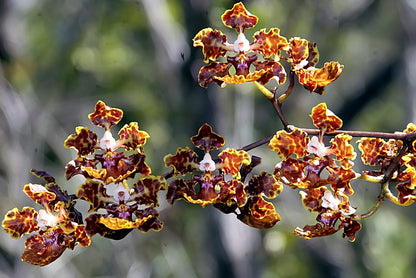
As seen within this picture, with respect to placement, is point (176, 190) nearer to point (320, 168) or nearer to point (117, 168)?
point (117, 168)

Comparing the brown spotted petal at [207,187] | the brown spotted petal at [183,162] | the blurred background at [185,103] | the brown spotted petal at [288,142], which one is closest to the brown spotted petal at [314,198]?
the brown spotted petal at [288,142]

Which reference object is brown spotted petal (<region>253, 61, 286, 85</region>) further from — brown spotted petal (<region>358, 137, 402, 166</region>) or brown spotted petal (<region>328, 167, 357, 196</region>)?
brown spotted petal (<region>358, 137, 402, 166</region>)

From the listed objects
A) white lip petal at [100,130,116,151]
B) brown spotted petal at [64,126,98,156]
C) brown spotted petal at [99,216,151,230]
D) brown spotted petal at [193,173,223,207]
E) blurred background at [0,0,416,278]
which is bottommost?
blurred background at [0,0,416,278]

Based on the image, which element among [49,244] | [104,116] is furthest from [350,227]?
[49,244]

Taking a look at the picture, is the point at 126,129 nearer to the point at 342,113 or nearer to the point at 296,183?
the point at 296,183

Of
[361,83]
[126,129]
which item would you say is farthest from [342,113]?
[126,129]

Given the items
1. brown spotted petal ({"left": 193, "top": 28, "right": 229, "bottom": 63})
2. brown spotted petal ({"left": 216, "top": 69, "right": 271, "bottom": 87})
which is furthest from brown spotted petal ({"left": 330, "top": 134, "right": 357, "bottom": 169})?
brown spotted petal ({"left": 193, "top": 28, "right": 229, "bottom": 63})
